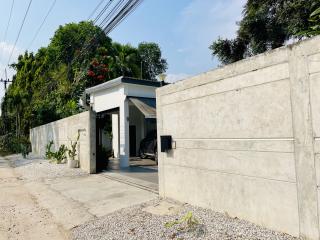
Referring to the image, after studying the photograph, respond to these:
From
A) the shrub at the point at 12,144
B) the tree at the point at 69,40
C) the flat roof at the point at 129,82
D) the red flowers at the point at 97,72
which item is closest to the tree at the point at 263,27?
the flat roof at the point at 129,82

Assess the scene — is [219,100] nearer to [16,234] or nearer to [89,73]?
[16,234]

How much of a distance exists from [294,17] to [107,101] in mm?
10178

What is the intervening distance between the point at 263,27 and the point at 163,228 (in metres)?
16.5

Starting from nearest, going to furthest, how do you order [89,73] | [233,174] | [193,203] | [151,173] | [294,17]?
[233,174] → [193,203] → [151,173] → [294,17] → [89,73]

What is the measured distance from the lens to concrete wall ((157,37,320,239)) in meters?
4.08

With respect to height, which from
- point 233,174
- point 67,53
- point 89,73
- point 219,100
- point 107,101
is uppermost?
point 67,53

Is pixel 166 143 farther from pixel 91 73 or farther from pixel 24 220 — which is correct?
pixel 91 73

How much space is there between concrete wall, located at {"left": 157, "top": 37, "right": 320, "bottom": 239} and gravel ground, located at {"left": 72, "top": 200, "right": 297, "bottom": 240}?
0.18 m

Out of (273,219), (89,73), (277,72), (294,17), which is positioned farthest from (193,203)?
(89,73)

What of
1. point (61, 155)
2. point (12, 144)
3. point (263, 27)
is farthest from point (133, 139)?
point (12, 144)

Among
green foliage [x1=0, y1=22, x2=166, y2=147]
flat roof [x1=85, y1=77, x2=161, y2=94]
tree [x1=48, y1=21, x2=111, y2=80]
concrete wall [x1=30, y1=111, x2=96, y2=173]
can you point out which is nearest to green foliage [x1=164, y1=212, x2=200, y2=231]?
concrete wall [x1=30, y1=111, x2=96, y2=173]

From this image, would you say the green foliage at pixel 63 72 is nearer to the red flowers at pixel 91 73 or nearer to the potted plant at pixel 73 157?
the red flowers at pixel 91 73

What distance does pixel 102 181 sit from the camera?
35.2 ft

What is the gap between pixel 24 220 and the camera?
6676 mm
